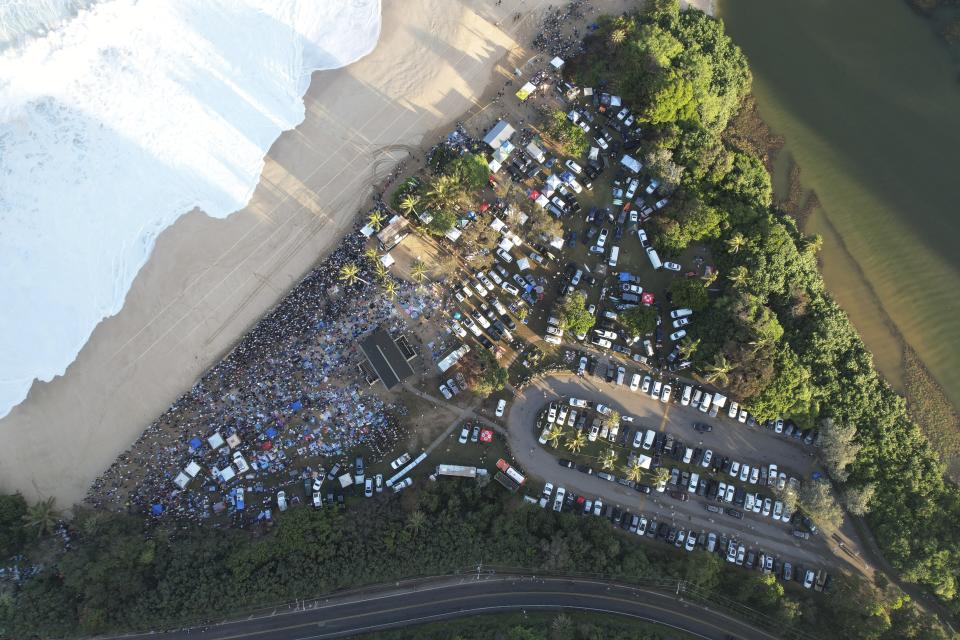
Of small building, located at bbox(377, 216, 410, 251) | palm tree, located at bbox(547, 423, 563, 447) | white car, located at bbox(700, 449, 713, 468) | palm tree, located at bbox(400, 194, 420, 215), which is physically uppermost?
palm tree, located at bbox(400, 194, 420, 215)

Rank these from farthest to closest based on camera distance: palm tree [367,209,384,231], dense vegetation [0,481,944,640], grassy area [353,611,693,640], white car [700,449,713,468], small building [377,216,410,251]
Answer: small building [377,216,410,251], palm tree [367,209,384,231], white car [700,449,713,468], dense vegetation [0,481,944,640], grassy area [353,611,693,640]

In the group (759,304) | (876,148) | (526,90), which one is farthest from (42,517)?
(876,148)

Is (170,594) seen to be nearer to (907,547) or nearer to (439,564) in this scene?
(439,564)

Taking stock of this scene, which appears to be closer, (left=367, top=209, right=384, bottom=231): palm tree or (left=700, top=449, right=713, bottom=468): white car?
(left=700, top=449, right=713, bottom=468): white car

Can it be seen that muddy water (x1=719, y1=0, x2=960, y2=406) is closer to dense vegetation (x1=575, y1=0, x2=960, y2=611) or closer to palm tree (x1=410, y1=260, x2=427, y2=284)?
dense vegetation (x1=575, y1=0, x2=960, y2=611)

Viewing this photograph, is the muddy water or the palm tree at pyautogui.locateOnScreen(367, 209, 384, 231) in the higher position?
the muddy water

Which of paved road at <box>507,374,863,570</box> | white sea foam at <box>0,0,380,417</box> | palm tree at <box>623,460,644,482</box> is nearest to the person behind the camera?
palm tree at <box>623,460,644,482</box>

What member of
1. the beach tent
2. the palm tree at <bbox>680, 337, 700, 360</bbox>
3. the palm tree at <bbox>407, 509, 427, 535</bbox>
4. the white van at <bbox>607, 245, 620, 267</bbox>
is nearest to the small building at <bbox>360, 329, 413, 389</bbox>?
the palm tree at <bbox>407, 509, 427, 535</bbox>

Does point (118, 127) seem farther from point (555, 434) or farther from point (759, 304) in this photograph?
point (759, 304)
